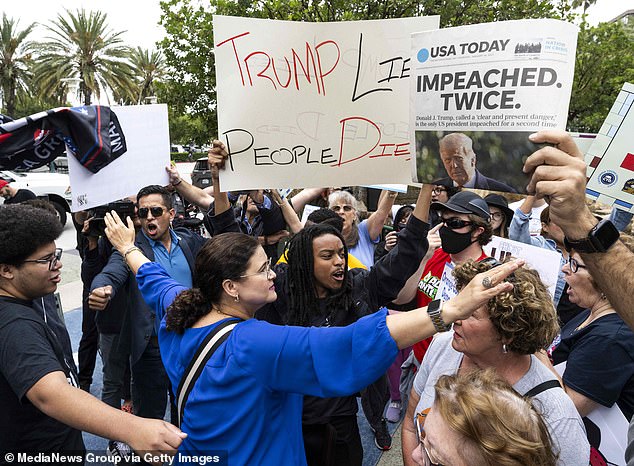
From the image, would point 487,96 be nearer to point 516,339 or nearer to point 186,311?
point 516,339

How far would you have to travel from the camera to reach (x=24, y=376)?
1.67 metres

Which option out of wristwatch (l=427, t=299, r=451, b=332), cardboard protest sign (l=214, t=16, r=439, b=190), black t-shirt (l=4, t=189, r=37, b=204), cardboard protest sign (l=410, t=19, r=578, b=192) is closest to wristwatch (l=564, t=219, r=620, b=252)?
cardboard protest sign (l=410, t=19, r=578, b=192)

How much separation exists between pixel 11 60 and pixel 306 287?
36.6m

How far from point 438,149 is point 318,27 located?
119cm

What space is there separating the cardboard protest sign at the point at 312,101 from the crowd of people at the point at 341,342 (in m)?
0.27

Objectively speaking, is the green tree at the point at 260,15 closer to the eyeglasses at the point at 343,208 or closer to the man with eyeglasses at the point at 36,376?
the eyeglasses at the point at 343,208

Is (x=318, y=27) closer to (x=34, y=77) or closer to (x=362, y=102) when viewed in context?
(x=362, y=102)

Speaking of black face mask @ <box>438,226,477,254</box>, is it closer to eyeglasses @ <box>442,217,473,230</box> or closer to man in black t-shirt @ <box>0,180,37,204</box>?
eyeglasses @ <box>442,217,473,230</box>

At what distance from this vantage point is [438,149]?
1872 mm

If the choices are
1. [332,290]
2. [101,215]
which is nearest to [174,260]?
[101,215]

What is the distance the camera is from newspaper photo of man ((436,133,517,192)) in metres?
1.71

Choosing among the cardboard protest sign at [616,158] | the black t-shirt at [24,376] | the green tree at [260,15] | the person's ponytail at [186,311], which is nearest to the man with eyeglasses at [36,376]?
the black t-shirt at [24,376]

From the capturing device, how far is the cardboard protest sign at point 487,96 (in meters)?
1.56

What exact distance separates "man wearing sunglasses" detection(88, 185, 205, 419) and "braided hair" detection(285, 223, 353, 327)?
3.49 feet
